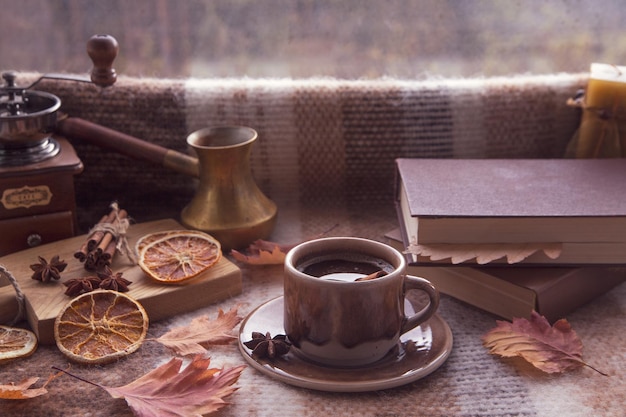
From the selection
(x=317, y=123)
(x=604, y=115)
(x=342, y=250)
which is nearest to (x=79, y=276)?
(x=342, y=250)

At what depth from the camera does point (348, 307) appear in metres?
0.75

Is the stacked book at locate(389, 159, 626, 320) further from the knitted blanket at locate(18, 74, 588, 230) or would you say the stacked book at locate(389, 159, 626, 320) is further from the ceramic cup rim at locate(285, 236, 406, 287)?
the knitted blanket at locate(18, 74, 588, 230)

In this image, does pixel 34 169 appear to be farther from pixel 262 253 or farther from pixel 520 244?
pixel 520 244

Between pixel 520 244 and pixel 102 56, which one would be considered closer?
pixel 520 244

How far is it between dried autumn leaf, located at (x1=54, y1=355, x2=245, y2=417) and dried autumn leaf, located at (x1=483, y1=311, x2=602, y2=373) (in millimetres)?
296

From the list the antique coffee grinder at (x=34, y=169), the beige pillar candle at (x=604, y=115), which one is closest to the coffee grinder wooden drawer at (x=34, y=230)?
the antique coffee grinder at (x=34, y=169)

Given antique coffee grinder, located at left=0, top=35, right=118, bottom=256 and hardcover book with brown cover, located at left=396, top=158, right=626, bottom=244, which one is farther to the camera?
antique coffee grinder, located at left=0, top=35, right=118, bottom=256

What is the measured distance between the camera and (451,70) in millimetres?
1376

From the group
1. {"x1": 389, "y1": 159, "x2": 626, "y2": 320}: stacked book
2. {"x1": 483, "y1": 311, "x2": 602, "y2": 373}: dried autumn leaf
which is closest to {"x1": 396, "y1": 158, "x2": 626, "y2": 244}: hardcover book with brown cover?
{"x1": 389, "y1": 159, "x2": 626, "y2": 320}: stacked book

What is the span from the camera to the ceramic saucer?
2.48 feet

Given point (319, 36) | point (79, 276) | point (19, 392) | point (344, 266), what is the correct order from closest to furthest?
point (19, 392), point (344, 266), point (79, 276), point (319, 36)

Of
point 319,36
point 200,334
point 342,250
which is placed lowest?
point 200,334

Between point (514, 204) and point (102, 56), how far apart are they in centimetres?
60

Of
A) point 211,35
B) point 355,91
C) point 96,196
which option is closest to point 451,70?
point 355,91
